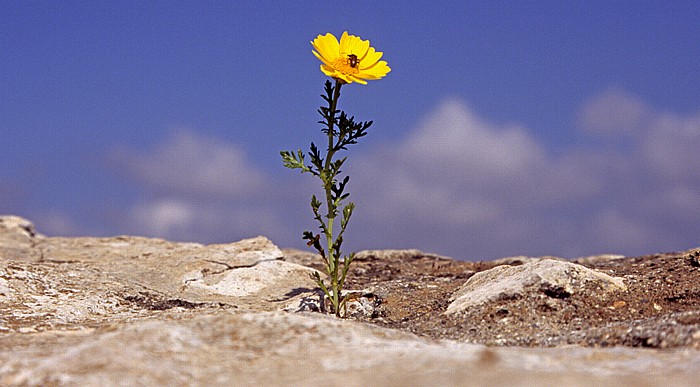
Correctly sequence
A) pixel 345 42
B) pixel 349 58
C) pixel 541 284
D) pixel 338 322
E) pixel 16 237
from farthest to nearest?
pixel 16 237 → pixel 345 42 → pixel 349 58 → pixel 541 284 → pixel 338 322

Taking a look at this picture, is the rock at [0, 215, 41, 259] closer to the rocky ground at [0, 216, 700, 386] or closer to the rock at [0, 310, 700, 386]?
the rocky ground at [0, 216, 700, 386]

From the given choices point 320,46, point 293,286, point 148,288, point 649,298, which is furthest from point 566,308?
point 148,288

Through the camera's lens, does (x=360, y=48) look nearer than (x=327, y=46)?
No

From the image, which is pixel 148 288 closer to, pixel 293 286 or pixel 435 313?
pixel 293 286

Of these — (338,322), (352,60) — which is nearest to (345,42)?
(352,60)

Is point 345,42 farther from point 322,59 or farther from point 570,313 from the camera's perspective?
point 570,313

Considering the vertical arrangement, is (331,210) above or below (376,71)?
below
